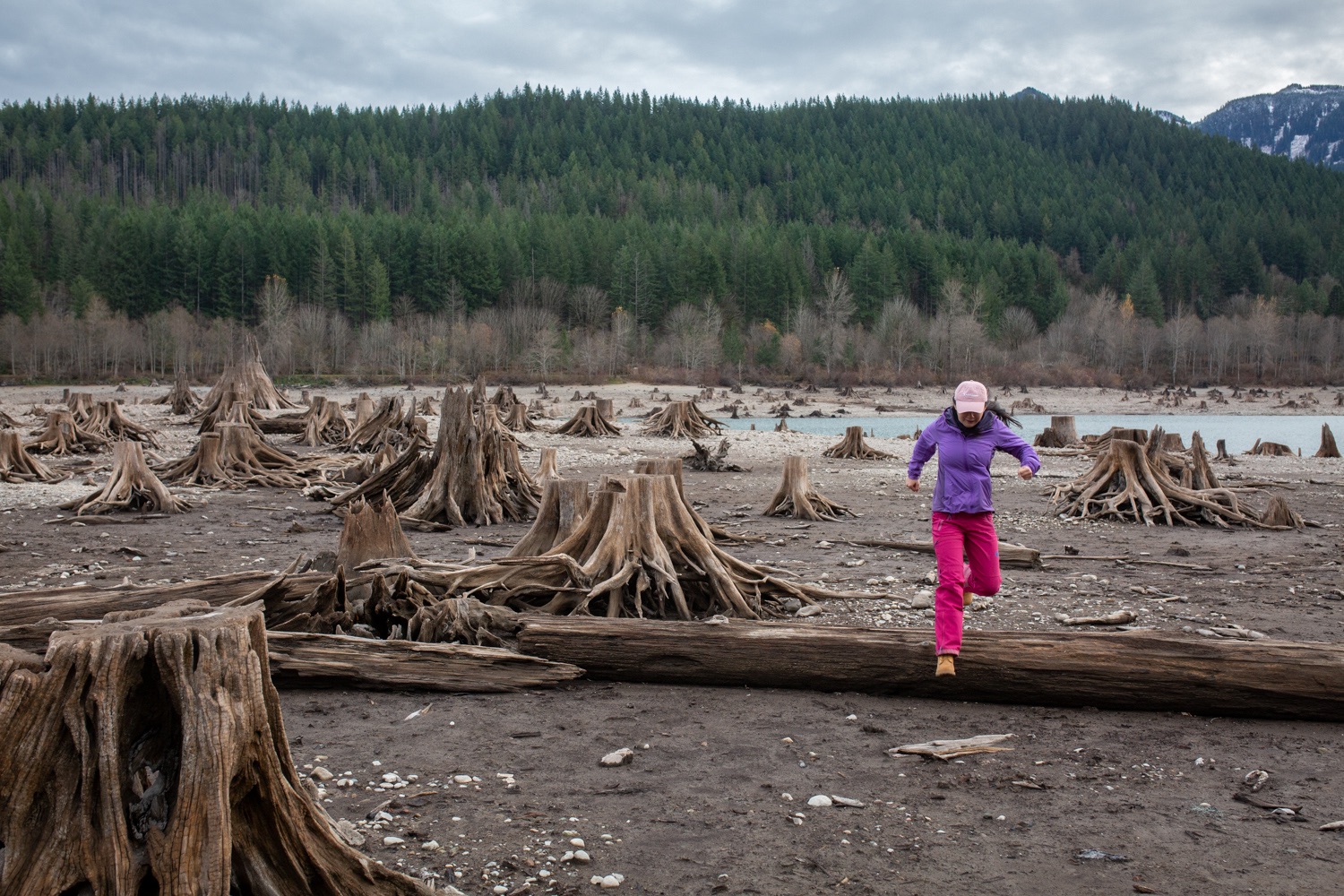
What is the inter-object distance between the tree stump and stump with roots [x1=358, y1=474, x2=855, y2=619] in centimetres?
526

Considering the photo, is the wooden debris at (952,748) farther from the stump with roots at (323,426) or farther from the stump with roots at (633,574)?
the stump with roots at (323,426)

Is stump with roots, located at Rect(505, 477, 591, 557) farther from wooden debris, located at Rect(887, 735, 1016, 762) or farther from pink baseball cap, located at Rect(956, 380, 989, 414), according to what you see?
wooden debris, located at Rect(887, 735, 1016, 762)

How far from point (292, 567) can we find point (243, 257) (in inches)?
3434

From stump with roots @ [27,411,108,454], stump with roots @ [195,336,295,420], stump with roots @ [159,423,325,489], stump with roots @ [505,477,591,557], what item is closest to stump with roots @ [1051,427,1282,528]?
stump with roots @ [505,477,591,557]

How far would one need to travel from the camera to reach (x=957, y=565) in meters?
5.67

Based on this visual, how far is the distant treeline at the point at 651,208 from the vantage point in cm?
8800

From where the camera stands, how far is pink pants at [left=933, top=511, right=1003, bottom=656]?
18.3 ft

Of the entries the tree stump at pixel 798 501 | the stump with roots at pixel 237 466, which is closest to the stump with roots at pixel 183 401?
the stump with roots at pixel 237 466

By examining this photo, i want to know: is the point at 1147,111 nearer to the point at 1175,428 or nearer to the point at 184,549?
the point at 1175,428

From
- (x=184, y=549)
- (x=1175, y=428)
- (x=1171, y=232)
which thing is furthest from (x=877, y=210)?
(x=184, y=549)

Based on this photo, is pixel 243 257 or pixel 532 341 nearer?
pixel 532 341

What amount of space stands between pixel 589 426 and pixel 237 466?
1215cm

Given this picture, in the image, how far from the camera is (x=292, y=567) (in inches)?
267

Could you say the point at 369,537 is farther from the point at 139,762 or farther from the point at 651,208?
the point at 651,208
